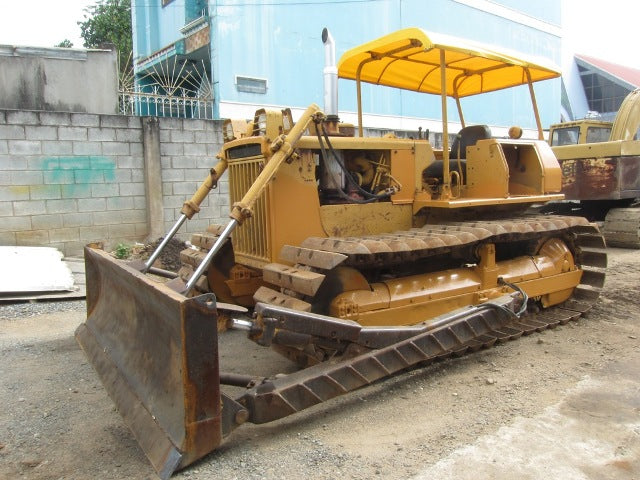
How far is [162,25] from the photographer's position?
15367 millimetres

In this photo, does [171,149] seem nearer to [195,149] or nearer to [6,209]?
[195,149]

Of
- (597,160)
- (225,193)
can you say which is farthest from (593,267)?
(225,193)

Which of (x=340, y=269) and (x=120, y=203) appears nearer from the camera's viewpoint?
(x=340, y=269)

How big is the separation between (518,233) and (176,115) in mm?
7140

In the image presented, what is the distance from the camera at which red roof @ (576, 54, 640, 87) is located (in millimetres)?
25252

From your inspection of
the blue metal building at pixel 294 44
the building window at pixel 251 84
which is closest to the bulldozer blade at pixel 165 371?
the blue metal building at pixel 294 44

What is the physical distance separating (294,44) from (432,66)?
7972 mm

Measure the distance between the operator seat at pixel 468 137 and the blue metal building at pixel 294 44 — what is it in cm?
588

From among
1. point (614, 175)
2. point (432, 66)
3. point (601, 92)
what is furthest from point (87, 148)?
point (601, 92)

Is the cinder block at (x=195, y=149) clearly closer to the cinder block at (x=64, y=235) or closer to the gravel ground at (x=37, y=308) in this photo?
the cinder block at (x=64, y=235)

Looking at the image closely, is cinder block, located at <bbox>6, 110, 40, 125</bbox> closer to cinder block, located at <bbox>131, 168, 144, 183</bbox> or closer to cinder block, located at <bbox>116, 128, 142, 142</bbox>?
cinder block, located at <bbox>116, 128, 142, 142</bbox>

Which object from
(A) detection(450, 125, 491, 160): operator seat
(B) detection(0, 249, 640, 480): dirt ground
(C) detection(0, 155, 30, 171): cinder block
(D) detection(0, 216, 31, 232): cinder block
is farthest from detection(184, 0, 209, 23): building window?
(B) detection(0, 249, 640, 480): dirt ground

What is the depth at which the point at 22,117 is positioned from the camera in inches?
304

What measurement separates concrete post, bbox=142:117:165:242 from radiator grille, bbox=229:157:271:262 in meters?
4.32
